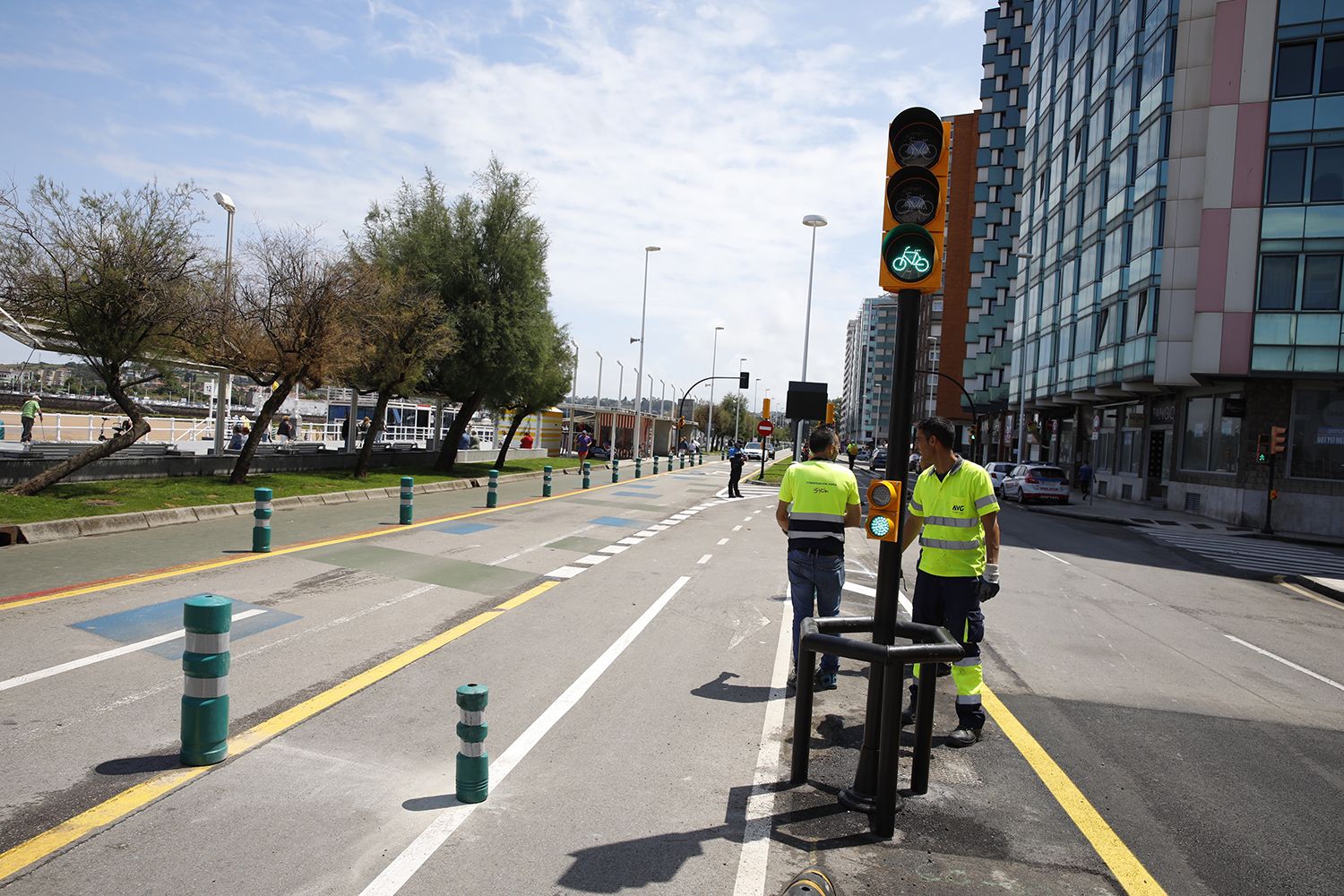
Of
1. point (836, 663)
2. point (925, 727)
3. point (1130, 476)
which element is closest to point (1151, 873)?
point (925, 727)

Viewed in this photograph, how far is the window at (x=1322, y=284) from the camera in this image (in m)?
26.2

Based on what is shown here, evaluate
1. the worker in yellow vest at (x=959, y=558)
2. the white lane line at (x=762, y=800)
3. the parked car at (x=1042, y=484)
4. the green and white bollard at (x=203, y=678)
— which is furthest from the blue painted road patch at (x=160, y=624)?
the parked car at (x=1042, y=484)

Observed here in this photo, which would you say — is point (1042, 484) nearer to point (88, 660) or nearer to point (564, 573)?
point (564, 573)

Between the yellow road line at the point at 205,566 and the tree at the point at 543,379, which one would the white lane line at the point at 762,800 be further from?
the tree at the point at 543,379

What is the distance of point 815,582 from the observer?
6457 millimetres

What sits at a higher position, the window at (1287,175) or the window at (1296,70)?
the window at (1296,70)

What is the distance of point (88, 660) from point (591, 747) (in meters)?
4.03

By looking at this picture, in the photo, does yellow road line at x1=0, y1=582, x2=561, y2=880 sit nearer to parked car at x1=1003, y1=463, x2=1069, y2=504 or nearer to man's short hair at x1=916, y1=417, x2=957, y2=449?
man's short hair at x1=916, y1=417, x2=957, y2=449

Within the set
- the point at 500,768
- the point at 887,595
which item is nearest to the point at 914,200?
the point at 887,595

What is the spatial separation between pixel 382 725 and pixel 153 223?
14.1m

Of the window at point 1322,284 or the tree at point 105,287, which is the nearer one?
the tree at point 105,287

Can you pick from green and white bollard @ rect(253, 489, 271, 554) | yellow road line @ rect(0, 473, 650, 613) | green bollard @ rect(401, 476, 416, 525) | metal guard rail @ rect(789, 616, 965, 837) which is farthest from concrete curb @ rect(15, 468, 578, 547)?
metal guard rail @ rect(789, 616, 965, 837)

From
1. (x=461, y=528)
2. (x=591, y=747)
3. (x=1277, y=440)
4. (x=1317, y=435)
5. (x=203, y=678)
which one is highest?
(x=1317, y=435)

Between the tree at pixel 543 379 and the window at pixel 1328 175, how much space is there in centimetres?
2483
